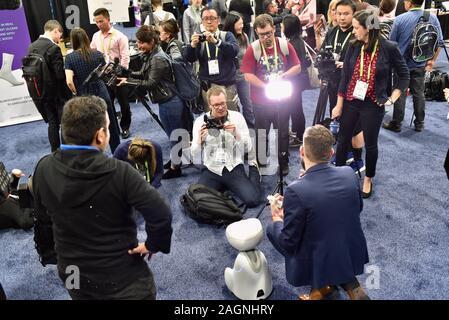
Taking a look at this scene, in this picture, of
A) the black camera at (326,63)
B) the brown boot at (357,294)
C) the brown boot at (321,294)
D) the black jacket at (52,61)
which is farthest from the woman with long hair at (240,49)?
the brown boot at (357,294)

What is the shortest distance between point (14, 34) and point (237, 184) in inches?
155

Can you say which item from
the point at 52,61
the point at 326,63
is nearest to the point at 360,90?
the point at 326,63

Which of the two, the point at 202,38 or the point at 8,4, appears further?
the point at 202,38

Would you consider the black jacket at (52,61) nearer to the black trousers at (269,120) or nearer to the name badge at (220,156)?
the name badge at (220,156)

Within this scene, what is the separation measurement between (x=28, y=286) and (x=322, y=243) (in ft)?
6.63

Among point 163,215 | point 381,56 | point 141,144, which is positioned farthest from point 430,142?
point 163,215

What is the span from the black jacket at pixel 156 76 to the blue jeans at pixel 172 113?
6 centimetres

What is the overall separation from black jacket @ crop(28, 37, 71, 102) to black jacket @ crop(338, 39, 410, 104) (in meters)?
2.69

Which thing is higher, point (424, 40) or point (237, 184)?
point (424, 40)

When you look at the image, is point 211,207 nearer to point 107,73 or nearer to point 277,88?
point 277,88

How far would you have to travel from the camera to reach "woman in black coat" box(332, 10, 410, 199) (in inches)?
125

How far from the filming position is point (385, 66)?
10.5ft

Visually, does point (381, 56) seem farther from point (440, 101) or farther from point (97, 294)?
point (440, 101)

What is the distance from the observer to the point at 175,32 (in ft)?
13.5
